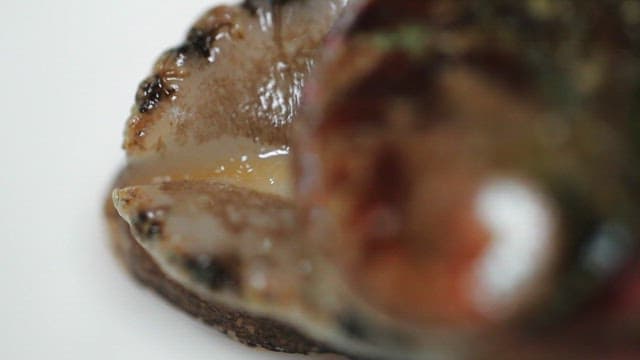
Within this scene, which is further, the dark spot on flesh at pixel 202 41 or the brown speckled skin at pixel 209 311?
the dark spot on flesh at pixel 202 41

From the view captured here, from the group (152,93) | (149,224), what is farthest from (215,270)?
(152,93)

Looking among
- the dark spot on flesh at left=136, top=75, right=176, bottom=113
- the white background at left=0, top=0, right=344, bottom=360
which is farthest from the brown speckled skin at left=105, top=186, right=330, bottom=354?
the dark spot on flesh at left=136, top=75, right=176, bottom=113

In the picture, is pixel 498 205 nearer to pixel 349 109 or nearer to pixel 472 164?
pixel 472 164

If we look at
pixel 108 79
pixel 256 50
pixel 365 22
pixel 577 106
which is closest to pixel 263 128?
pixel 256 50

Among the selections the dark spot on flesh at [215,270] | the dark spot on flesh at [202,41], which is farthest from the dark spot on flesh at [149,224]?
the dark spot on flesh at [202,41]

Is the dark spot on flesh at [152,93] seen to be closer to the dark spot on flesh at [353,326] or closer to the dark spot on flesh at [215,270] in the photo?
the dark spot on flesh at [215,270]
